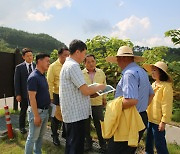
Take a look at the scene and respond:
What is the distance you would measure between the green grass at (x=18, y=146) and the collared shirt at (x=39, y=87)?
1.27m

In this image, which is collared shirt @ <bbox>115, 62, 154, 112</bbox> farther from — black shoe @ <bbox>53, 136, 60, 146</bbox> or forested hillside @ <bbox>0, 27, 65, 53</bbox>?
forested hillside @ <bbox>0, 27, 65, 53</bbox>

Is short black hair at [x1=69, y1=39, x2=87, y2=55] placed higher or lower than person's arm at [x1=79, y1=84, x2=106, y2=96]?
higher

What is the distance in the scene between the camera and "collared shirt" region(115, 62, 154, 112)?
9.60 feet

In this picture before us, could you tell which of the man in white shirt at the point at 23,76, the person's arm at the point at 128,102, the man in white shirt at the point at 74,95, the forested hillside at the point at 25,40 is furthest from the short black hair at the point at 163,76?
the forested hillside at the point at 25,40

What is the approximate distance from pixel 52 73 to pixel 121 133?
7.86ft

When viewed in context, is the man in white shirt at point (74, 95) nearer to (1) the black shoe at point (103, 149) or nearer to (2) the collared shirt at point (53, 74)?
(1) the black shoe at point (103, 149)

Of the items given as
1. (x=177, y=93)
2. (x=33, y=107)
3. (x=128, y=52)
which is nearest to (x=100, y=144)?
(x=33, y=107)

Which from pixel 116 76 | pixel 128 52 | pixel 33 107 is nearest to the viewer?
pixel 128 52

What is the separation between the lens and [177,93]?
27.1 feet

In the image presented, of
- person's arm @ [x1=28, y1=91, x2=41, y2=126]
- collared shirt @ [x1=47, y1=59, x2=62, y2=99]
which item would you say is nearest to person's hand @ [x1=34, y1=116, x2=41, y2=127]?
person's arm @ [x1=28, y1=91, x2=41, y2=126]

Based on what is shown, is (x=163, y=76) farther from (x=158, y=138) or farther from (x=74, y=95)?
(x=74, y=95)

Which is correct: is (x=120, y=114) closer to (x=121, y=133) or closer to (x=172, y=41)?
(x=121, y=133)

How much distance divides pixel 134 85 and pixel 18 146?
3467 mm

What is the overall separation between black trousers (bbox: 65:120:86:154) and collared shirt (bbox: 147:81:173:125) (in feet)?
3.67
